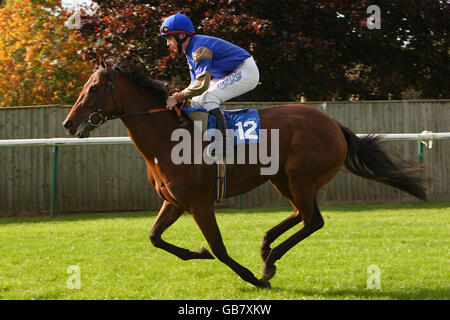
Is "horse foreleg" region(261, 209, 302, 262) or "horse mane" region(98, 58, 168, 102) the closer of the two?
"horse mane" region(98, 58, 168, 102)

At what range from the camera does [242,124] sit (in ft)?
14.9

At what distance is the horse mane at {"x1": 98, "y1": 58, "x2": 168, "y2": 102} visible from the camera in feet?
14.8

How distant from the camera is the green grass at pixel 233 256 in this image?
14.1ft

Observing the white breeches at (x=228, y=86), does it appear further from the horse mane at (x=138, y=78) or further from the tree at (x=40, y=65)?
the tree at (x=40, y=65)

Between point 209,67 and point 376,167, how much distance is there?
6.01 feet

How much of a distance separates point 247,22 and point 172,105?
237 inches

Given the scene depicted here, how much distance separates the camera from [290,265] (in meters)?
5.15

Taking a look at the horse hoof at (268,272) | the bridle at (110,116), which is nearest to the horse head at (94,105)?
the bridle at (110,116)

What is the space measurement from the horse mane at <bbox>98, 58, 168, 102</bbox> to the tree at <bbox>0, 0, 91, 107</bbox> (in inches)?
325

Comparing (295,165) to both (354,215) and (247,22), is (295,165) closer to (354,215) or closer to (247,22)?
(354,215)

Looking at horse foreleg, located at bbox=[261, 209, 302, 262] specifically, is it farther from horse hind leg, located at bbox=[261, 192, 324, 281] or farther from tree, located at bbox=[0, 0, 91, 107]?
tree, located at bbox=[0, 0, 91, 107]

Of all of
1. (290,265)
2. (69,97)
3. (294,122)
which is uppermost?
(69,97)

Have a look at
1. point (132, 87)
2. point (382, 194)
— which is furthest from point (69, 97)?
point (132, 87)

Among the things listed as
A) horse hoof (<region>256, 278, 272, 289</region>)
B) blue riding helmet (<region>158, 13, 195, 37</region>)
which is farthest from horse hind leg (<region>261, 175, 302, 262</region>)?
blue riding helmet (<region>158, 13, 195, 37</region>)
